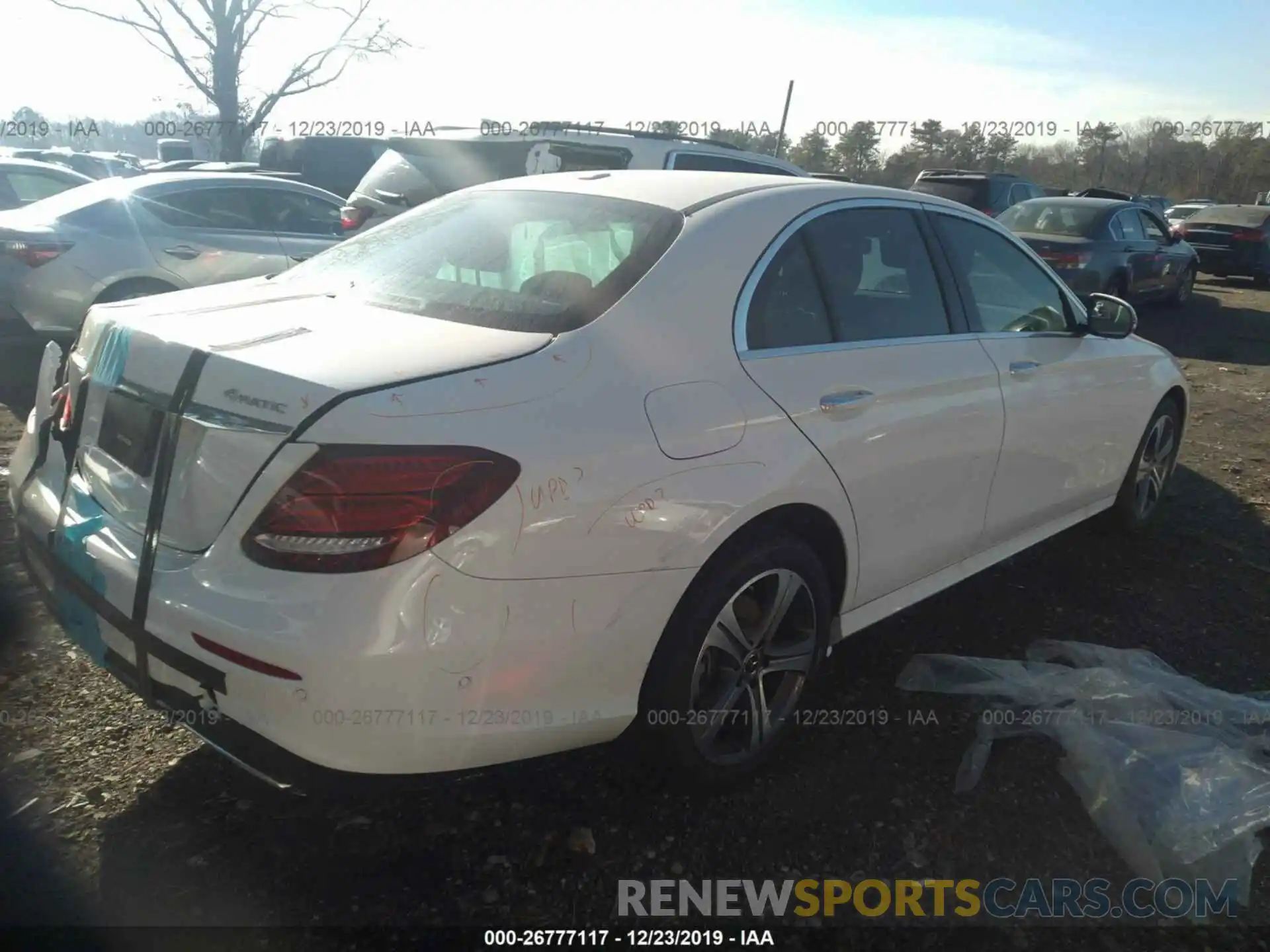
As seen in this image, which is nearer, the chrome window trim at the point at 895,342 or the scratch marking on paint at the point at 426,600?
the scratch marking on paint at the point at 426,600

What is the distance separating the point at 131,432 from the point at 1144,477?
4.40 metres

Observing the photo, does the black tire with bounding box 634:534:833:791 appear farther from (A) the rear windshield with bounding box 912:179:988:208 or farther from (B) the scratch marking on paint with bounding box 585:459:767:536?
(A) the rear windshield with bounding box 912:179:988:208

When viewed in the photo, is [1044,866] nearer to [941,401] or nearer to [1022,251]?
[941,401]

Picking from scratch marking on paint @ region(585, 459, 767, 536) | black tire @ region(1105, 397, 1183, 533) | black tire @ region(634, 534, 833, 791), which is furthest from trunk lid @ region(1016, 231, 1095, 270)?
scratch marking on paint @ region(585, 459, 767, 536)

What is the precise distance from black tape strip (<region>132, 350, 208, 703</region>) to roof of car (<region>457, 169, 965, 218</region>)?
1.37 m

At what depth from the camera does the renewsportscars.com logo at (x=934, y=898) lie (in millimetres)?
2326

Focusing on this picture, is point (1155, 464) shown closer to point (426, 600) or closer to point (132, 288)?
point (426, 600)

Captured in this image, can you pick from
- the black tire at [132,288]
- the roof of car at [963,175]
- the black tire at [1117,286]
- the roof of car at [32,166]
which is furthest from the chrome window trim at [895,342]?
the roof of car at [963,175]

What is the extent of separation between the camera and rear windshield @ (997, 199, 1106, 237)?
35.9 feet

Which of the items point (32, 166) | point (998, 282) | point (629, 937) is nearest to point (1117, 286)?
point (998, 282)

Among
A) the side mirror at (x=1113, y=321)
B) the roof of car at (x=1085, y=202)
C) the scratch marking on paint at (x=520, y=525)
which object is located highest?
the roof of car at (x=1085, y=202)

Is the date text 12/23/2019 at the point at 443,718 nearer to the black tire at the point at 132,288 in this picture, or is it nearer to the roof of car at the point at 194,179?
the black tire at the point at 132,288

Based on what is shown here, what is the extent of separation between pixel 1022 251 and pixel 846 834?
8.21ft

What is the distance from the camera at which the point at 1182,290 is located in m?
13.5
